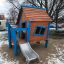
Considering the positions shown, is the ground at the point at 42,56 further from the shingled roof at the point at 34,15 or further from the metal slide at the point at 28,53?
the shingled roof at the point at 34,15

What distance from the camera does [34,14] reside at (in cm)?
1114

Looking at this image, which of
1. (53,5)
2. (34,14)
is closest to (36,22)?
(34,14)

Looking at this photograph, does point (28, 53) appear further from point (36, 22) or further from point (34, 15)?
point (34, 15)

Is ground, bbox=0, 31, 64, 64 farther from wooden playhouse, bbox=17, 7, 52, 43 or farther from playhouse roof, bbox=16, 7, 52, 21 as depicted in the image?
playhouse roof, bbox=16, 7, 52, 21

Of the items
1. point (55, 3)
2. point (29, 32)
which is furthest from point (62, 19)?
point (29, 32)

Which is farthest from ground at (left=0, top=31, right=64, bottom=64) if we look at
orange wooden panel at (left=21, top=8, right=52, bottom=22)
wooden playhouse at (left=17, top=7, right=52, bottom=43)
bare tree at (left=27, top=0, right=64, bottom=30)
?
bare tree at (left=27, top=0, right=64, bottom=30)

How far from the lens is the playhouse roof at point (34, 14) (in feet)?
35.1

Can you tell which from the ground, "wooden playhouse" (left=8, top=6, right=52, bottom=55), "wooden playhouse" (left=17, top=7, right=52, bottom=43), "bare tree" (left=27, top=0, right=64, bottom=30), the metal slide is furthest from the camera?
"bare tree" (left=27, top=0, right=64, bottom=30)

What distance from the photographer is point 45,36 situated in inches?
449

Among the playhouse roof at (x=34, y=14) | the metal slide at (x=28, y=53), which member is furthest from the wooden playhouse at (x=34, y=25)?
the metal slide at (x=28, y=53)

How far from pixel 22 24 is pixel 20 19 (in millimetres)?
489

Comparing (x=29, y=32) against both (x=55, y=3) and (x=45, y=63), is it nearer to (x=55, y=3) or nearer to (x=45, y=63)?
(x=45, y=63)

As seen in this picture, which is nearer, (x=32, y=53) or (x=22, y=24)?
(x=32, y=53)

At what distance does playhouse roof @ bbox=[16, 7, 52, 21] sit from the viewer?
10.7 meters
